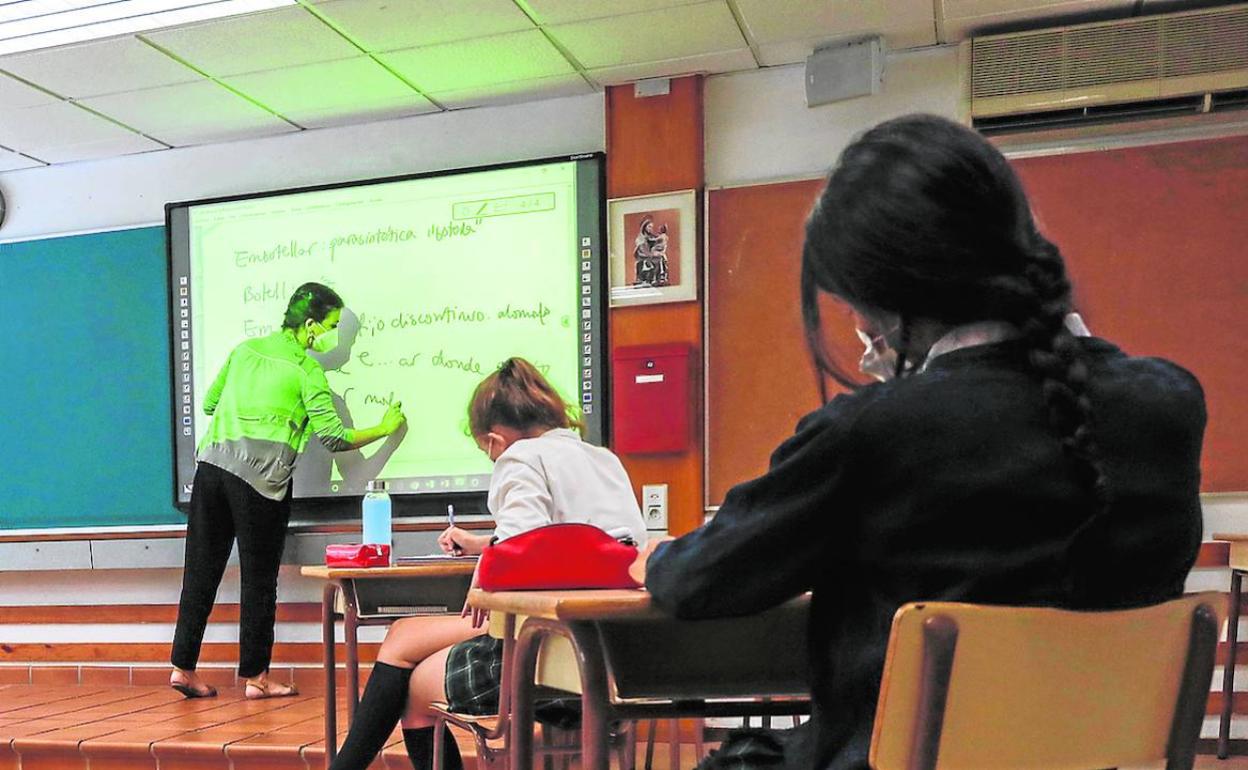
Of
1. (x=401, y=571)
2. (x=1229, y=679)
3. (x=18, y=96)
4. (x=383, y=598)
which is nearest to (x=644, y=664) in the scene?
(x=401, y=571)

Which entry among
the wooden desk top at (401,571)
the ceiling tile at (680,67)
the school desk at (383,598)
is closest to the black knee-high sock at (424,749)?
the school desk at (383,598)

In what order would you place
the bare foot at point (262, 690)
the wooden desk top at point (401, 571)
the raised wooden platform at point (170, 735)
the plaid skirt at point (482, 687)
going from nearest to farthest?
the plaid skirt at point (482, 687) < the wooden desk top at point (401, 571) < the raised wooden platform at point (170, 735) < the bare foot at point (262, 690)

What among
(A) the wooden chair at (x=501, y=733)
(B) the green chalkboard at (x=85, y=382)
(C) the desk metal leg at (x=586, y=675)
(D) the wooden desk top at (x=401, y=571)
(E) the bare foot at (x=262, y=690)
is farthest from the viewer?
(B) the green chalkboard at (x=85, y=382)

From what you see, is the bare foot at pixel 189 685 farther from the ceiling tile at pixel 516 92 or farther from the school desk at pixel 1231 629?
the school desk at pixel 1231 629

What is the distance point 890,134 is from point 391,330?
3.73 metres

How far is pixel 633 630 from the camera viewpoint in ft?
4.55

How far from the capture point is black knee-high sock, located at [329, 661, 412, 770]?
7.59 feet

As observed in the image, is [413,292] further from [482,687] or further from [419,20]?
[482,687]

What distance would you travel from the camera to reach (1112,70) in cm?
366

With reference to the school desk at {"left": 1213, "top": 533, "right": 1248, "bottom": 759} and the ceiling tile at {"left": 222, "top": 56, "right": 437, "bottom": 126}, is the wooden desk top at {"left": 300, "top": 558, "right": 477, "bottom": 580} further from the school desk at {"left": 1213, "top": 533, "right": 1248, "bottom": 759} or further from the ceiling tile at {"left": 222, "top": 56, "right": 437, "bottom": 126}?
the ceiling tile at {"left": 222, "top": 56, "right": 437, "bottom": 126}

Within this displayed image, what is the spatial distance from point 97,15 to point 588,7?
5.14 feet

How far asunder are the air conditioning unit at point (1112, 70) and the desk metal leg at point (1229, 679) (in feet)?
4.93

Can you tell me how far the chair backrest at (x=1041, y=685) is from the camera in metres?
0.93

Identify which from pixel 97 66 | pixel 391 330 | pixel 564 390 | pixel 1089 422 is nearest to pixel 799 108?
pixel 564 390
